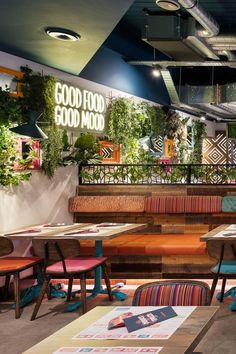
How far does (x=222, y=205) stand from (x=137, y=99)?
4.29 meters

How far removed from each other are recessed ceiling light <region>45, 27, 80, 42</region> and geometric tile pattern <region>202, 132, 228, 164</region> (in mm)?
13180

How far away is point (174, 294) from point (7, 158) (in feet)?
13.3

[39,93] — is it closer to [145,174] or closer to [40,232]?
[40,232]

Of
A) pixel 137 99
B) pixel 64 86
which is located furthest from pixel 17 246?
pixel 137 99

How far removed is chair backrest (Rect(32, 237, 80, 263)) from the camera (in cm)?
529

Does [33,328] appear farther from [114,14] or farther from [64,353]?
[114,14]

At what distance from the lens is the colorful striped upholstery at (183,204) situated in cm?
819

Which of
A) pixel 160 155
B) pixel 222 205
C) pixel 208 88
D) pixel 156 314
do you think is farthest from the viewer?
pixel 208 88

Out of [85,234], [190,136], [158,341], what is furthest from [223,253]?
[190,136]

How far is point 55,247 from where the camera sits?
5352 mm

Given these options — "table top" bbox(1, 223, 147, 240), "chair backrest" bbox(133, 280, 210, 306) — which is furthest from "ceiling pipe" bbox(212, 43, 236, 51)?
"chair backrest" bbox(133, 280, 210, 306)

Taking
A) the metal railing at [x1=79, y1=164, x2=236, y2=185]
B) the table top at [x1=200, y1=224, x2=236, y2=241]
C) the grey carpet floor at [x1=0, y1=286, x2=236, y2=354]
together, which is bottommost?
the grey carpet floor at [x1=0, y1=286, x2=236, y2=354]

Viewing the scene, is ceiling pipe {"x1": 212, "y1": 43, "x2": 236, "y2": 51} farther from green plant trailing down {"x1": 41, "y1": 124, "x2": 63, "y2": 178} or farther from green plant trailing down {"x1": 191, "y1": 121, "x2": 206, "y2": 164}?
green plant trailing down {"x1": 191, "y1": 121, "x2": 206, "y2": 164}

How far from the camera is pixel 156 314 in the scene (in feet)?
8.34
